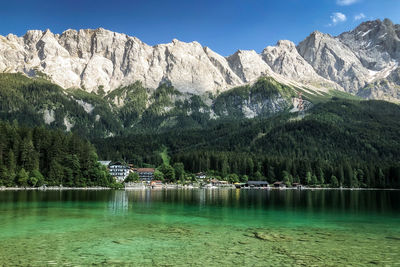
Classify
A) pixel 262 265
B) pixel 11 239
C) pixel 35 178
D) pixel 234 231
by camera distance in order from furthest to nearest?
pixel 35 178 → pixel 234 231 → pixel 11 239 → pixel 262 265

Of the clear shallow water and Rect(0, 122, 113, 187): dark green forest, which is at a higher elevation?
Rect(0, 122, 113, 187): dark green forest

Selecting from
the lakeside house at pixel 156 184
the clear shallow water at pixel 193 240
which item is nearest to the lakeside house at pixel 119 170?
the lakeside house at pixel 156 184

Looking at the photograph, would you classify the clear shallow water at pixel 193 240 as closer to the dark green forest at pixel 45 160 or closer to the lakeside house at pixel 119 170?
the dark green forest at pixel 45 160

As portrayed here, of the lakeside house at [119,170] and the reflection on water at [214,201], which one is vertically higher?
the lakeside house at [119,170]

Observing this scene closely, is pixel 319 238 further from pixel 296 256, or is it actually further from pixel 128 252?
pixel 128 252

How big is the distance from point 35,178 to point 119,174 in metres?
69.6

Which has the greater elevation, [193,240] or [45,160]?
[45,160]

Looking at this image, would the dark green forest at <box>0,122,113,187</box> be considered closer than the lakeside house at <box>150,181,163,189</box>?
Yes

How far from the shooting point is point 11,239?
34.9 m

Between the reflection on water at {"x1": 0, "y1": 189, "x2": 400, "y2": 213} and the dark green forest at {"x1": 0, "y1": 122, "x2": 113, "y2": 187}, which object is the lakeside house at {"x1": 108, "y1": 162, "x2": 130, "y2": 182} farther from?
the reflection on water at {"x1": 0, "y1": 189, "x2": 400, "y2": 213}

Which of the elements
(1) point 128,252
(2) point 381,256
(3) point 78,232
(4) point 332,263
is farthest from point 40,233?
(2) point 381,256

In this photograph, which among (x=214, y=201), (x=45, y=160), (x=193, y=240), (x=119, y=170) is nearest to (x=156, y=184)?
(x=119, y=170)

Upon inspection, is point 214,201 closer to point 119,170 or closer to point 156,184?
point 156,184

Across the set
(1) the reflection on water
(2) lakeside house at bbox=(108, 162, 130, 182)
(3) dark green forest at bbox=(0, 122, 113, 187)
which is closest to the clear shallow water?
(1) the reflection on water
